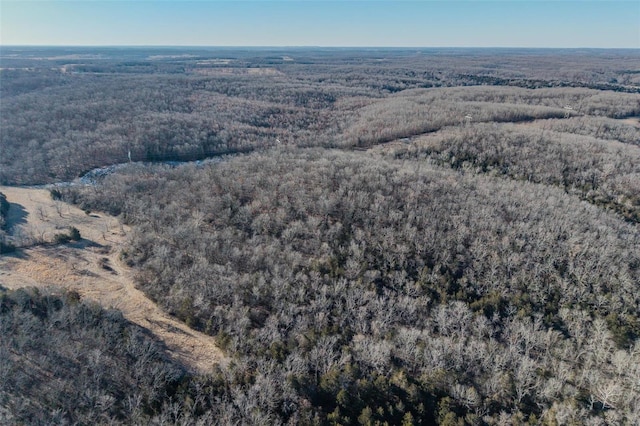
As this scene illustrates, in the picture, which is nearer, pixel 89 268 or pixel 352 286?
pixel 352 286

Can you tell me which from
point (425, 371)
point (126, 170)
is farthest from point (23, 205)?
point (425, 371)

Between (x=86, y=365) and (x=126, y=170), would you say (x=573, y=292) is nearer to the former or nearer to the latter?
(x=86, y=365)

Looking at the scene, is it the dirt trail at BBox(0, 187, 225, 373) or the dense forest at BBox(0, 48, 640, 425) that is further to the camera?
the dirt trail at BBox(0, 187, 225, 373)

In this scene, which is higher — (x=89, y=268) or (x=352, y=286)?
(x=352, y=286)
